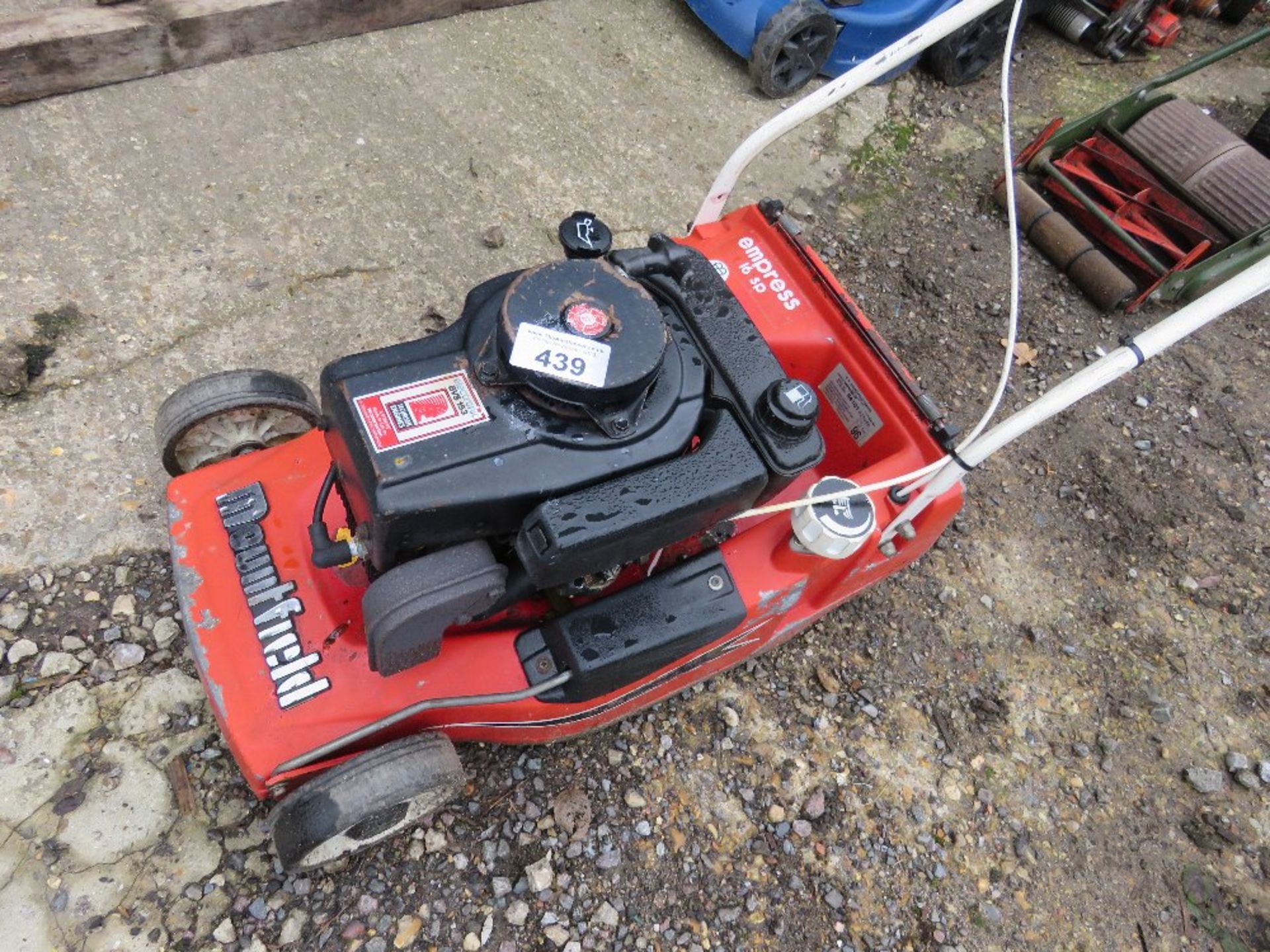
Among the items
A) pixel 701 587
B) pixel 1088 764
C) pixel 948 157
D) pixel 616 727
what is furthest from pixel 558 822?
pixel 948 157

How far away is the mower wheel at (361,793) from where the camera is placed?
5.41ft

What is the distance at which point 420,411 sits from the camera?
1.47 metres

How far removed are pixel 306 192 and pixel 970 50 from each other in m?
2.87

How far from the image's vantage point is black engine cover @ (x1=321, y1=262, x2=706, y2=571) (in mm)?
1426

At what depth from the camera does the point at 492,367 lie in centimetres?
153

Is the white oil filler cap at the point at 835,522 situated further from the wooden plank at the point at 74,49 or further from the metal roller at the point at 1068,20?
the metal roller at the point at 1068,20

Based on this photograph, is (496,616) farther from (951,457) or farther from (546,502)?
(951,457)

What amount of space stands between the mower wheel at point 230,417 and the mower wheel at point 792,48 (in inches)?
94.4

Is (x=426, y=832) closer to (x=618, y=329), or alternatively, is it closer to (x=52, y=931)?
(x=52, y=931)

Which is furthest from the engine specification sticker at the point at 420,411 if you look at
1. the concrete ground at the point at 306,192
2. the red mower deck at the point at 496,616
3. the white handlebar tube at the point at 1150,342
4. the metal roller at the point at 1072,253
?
the metal roller at the point at 1072,253

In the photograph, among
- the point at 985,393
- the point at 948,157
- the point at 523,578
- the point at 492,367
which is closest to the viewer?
the point at 492,367

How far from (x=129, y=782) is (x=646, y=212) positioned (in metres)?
2.38

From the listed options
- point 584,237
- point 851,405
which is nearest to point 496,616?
point 584,237

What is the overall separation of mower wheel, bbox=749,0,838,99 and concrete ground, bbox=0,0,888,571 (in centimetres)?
14
